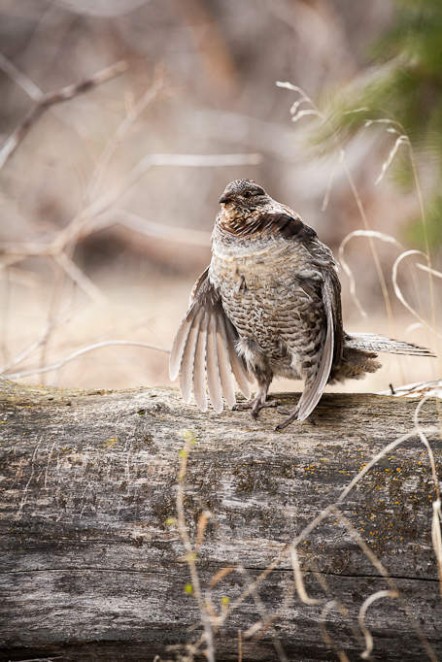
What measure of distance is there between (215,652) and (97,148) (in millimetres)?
7913

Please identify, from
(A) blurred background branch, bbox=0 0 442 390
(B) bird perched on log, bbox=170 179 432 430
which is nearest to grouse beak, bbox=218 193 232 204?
(B) bird perched on log, bbox=170 179 432 430

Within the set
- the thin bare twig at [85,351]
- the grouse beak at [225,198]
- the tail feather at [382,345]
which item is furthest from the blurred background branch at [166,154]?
the grouse beak at [225,198]

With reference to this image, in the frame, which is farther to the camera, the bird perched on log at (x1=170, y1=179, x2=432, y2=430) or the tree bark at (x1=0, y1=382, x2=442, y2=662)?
the bird perched on log at (x1=170, y1=179, x2=432, y2=430)

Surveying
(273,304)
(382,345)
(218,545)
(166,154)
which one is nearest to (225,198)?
(273,304)

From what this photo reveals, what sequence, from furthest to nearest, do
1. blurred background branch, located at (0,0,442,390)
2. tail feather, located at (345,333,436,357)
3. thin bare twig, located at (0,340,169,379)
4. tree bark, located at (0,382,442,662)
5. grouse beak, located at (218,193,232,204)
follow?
blurred background branch, located at (0,0,442,390)
thin bare twig, located at (0,340,169,379)
tail feather, located at (345,333,436,357)
grouse beak, located at (218,193,232,204)
tree bark, located at (0,382,442,662)

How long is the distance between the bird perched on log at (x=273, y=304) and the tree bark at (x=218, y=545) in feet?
0.93

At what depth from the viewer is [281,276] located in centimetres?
305

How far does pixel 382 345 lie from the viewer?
3.25m

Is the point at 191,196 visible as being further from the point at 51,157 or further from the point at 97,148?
the point at 51,157

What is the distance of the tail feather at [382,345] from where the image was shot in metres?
3.22

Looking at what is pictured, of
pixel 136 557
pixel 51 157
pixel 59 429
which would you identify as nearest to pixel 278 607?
pixel 136 557

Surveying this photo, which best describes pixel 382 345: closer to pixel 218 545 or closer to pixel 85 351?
pixel 218 545

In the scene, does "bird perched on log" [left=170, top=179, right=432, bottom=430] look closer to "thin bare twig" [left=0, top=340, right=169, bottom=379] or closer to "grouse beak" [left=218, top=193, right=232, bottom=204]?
"grouse beak" [left=218, top=193, right=232, bottom=204]

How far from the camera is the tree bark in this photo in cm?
249
